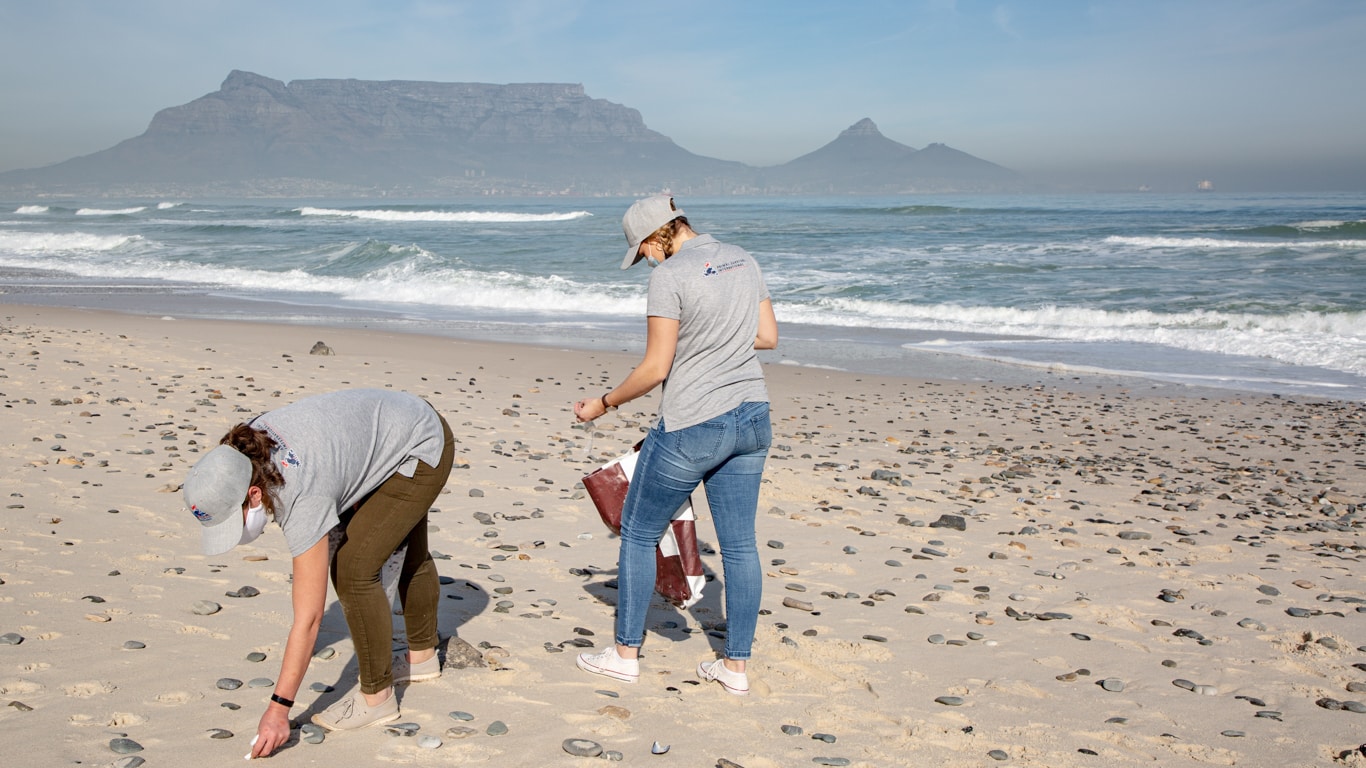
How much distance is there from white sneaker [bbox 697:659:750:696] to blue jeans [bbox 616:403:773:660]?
8 cm

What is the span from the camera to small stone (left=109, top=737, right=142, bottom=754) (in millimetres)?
3061

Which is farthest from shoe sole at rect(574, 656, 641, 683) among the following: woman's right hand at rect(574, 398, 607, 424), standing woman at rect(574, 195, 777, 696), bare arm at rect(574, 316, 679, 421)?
bare arm at rect(574, 316, 679, 421)

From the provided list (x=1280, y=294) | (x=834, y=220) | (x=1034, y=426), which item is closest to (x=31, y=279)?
(x=1034, y=426)

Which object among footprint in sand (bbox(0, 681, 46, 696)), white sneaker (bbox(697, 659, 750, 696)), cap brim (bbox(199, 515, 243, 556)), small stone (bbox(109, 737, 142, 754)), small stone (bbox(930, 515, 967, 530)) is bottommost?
small stone (bbox(930, 515, 967, 530))

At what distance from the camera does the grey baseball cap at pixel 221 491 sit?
2.71m

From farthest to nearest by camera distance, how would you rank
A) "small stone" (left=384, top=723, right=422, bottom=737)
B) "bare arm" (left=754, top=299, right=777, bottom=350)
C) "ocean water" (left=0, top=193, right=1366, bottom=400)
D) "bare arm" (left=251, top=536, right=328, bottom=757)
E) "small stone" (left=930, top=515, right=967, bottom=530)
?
"ocean water" (left=0, top=193, right=1366, bottom=400)
"small stone" (left=930, top=515, right=967, bottom=530)
"bare arm" (left=754, top=299, right=777, bottom=350)
"small stone" (left=384, top=723, right=422, bottom=737)
"bare arm" (left=251, top=536, right=328, bottom=757)

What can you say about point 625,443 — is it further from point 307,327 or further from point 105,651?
point 307,327

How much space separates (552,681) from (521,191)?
645 ft

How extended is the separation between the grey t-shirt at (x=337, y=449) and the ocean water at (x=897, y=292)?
10.6 meters

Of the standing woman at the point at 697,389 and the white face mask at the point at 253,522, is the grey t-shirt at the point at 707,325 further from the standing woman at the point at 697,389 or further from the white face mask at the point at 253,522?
the white face mask at the point at 253,522

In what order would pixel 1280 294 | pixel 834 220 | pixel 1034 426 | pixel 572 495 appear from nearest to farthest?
1. pixel 572 495
2. pixel 1034 426
3. pixel 1280 294
4. pixel 834 220

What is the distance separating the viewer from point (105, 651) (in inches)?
149

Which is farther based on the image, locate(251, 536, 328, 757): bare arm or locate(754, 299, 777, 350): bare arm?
locate(754, 299, 777, 350): bare arm

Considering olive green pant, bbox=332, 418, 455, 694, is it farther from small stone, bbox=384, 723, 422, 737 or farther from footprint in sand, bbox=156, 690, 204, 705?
footprint in sand, bbox=156, 690, 204, 705
